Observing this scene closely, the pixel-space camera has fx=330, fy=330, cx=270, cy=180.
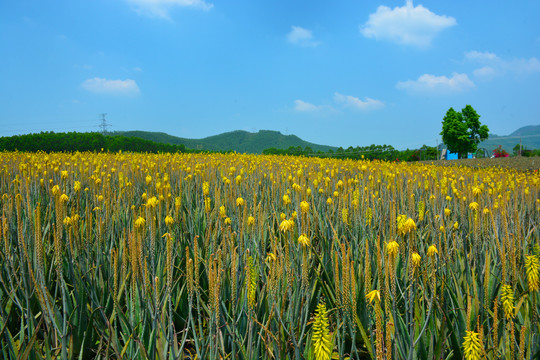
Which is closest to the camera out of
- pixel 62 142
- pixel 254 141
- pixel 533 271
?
pixel 533 271

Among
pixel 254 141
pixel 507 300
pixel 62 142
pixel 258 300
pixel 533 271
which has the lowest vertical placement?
pixel 258 300

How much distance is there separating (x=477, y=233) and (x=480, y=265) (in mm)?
352

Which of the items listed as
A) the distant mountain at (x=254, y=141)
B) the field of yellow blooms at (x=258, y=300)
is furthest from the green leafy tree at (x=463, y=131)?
the distant mountain at (x=254, y=141)

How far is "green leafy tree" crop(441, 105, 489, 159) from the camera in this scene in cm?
4562

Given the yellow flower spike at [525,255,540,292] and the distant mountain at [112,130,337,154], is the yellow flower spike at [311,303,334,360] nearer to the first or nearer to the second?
the yellow flower spike at [525,255,540,292]

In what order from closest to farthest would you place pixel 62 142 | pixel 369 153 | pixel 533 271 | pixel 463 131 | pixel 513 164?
pixel 533 271 < pixel 513 164 < pixel 62 142 < pixel 369 153 < pixel 463 131

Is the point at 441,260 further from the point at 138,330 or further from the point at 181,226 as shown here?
the point at 181,226

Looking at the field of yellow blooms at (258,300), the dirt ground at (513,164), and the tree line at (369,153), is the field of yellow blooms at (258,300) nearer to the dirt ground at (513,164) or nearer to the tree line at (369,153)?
the dirt ground at (513,164)

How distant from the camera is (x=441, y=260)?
2.37 meters

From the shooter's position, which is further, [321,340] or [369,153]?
[369,153]

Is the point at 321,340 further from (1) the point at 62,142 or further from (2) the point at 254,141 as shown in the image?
(2) the point at 254,141

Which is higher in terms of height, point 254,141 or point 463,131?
point 254,141

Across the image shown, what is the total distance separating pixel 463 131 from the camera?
45.8 m

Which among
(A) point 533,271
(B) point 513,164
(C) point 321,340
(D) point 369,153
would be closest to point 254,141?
(D) point 369,153
